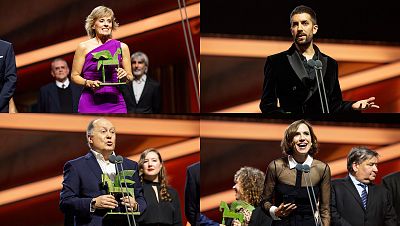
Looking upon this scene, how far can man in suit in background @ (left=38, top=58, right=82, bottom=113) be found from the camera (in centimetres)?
800

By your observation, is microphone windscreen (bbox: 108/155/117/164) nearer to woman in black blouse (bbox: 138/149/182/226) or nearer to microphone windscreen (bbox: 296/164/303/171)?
woman in black blouse (bbox: 138/149/182/226)

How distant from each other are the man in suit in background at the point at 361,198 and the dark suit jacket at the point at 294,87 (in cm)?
36

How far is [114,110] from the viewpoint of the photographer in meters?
8.08

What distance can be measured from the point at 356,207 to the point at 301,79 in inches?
34.0

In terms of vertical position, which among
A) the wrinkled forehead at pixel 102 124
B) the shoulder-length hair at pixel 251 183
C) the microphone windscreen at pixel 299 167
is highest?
the wrinkled forehead at pixel 102 124

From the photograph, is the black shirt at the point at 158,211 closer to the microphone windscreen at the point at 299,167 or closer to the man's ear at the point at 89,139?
the man's ear at the point at 89,139

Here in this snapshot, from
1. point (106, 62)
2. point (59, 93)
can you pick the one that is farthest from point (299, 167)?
point (59, 93)

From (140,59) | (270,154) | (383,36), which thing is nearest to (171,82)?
(140,59)

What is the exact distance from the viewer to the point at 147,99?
26.7 feet

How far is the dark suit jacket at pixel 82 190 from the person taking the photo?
771 cm

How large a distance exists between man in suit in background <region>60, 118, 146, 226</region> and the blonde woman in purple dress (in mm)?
124

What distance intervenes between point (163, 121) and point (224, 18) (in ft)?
2.51

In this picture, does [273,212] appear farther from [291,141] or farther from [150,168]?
[150,168]

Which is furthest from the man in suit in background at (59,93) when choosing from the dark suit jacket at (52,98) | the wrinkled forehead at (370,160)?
the wrinkled forehead at (370,160)
